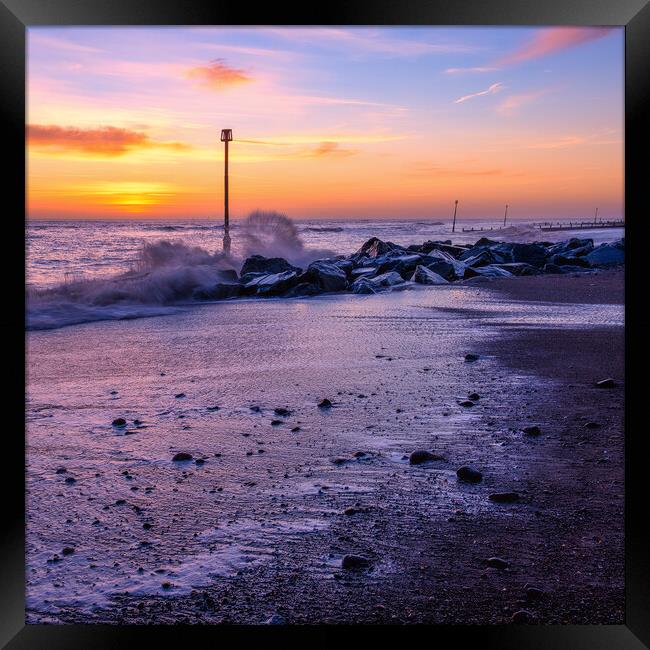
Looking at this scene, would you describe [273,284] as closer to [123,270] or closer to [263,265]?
[263,265]

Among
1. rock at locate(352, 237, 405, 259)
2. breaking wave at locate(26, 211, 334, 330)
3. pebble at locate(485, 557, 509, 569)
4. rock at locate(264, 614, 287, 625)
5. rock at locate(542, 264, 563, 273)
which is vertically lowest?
rock at locate(264, 614, 287, 625)

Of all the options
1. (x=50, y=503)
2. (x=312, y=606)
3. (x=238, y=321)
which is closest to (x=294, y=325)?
(x=238, y=321)

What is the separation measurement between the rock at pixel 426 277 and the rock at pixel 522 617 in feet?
39.6

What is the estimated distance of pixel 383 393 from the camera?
4996 millimetres

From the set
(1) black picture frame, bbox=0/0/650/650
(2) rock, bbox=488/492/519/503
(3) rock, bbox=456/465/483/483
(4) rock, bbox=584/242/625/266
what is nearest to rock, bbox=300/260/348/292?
(4) rock, bbox=584/242/625/266

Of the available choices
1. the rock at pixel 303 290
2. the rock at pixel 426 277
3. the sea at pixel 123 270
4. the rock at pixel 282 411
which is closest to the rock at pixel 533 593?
the rock at pixel 282 411

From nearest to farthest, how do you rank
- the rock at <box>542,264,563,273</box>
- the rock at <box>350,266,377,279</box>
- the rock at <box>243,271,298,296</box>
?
the rock at <box>243,271,298,296</box> < the rock at <box>350,266,377,279</box> < the rock at <box>542,264,563,273</box>

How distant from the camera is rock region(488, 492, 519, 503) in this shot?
309 cm

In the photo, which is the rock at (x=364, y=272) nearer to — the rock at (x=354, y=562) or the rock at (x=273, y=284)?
the rock at (x=273, y=284)

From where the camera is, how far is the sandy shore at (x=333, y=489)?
2373mm

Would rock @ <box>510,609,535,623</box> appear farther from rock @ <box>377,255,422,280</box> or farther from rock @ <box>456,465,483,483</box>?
rock @ <box>377,255,422,280</box>

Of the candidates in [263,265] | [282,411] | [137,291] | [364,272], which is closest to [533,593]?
[282,411]

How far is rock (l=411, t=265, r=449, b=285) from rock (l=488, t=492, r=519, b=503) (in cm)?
1122

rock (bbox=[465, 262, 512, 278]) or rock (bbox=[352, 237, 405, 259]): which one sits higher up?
rock (bbox=[352, 237, 405, 259])
